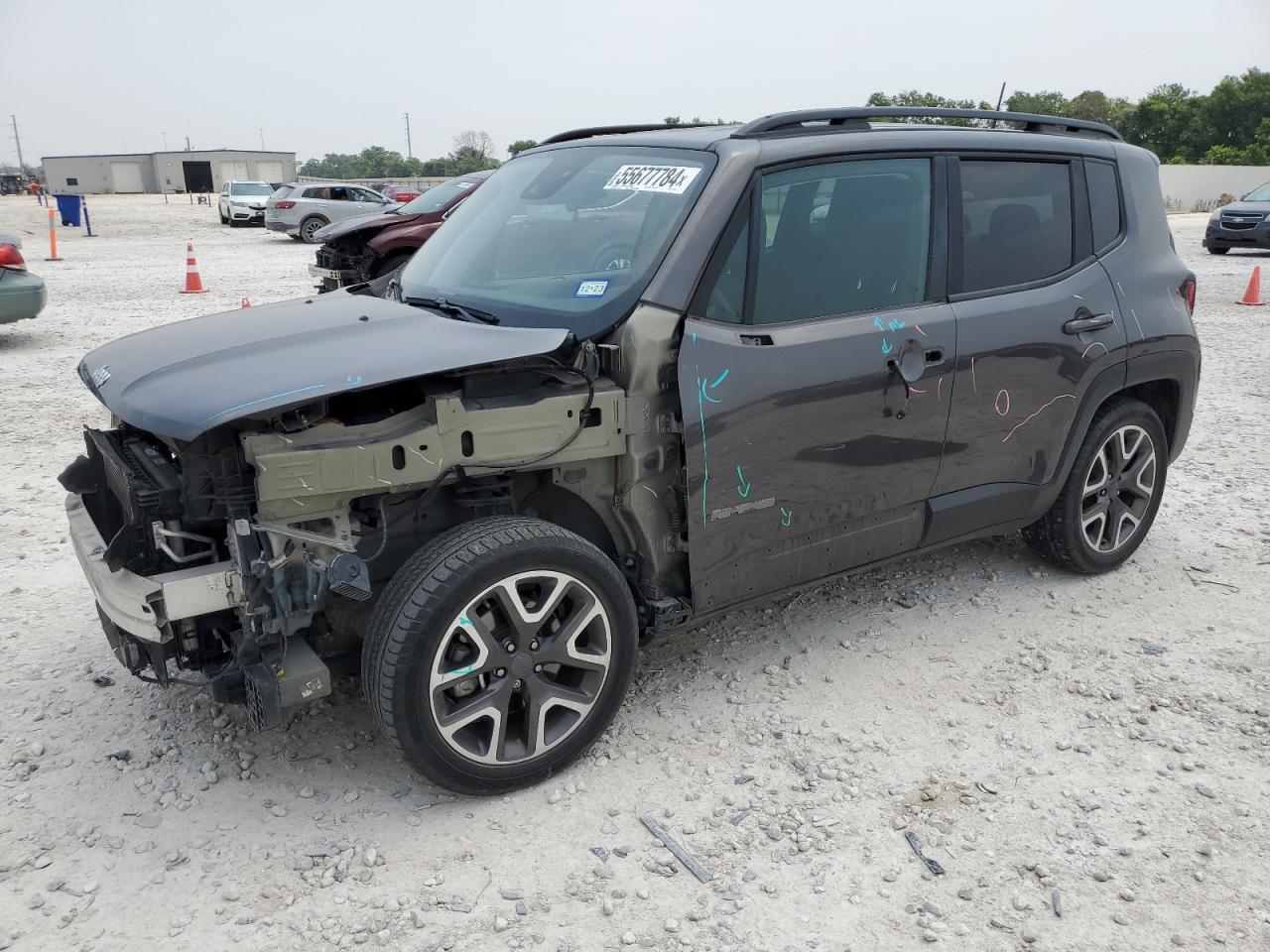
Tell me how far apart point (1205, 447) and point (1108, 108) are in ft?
223

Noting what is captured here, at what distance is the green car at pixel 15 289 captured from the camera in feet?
32.7

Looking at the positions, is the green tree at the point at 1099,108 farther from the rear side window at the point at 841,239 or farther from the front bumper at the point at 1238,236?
the rear side window at the point at 841,239

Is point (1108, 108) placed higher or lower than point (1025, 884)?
higher

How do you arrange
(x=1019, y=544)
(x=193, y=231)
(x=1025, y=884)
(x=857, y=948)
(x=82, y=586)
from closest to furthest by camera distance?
1. (x=857, y=948)
2. (x=1025, y=884)
3. (x=82, y=586)
4. (x=1019, y=544)
5. (x=193, y=231)

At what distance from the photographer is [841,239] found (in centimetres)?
357

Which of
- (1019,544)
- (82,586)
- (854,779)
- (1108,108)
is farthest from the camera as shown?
(1108,108)

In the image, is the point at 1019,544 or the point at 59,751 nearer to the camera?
the point at 59,751

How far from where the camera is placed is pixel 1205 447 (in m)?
6.82

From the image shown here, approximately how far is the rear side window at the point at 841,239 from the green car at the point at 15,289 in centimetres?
929

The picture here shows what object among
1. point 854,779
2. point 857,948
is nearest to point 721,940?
point 857,948

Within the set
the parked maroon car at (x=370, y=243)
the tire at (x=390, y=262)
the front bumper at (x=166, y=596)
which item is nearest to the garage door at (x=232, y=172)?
the parked maroon car at (x=370, y=243)

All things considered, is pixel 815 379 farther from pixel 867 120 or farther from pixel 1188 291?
pixel 1188 291

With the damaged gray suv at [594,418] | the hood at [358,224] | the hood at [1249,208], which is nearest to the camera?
the damaged gray suv at [594,418]

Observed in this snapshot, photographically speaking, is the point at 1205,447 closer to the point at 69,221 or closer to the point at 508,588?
the point at 508,588
